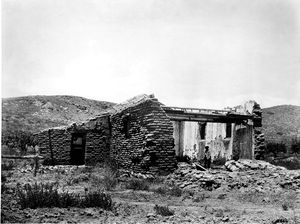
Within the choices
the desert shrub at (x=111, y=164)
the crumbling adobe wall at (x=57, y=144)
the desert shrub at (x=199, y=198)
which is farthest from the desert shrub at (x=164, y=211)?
the crumbling adobe wall at (x=57, y=144)

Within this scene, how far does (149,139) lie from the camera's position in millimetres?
12312

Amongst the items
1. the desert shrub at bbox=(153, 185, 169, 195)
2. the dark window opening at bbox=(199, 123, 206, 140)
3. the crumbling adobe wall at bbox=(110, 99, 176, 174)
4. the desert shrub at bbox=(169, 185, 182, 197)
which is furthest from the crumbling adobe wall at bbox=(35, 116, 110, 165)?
the dark window opening at bbox=(199, 123, 206, 140)

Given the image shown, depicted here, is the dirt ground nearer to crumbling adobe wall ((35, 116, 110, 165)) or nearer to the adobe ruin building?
the adobe ruin building

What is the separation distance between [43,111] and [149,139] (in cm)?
3208

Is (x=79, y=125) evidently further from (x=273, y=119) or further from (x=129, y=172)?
(x=273, y=119)

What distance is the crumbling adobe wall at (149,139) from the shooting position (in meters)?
12.4

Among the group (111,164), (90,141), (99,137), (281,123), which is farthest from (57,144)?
(281,123)

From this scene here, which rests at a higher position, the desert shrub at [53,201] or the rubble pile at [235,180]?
the rubble pile at [235,180]

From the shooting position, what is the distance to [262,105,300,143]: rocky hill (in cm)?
4159

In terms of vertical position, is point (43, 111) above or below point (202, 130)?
above

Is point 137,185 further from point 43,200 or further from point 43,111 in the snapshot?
point 43,111

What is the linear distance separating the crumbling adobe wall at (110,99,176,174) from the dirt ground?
59 cm

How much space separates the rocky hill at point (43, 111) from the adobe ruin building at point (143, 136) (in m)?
14.3

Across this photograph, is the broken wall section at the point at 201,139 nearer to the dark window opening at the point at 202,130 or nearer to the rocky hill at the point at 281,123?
the dark window opening at the point at 202,130
